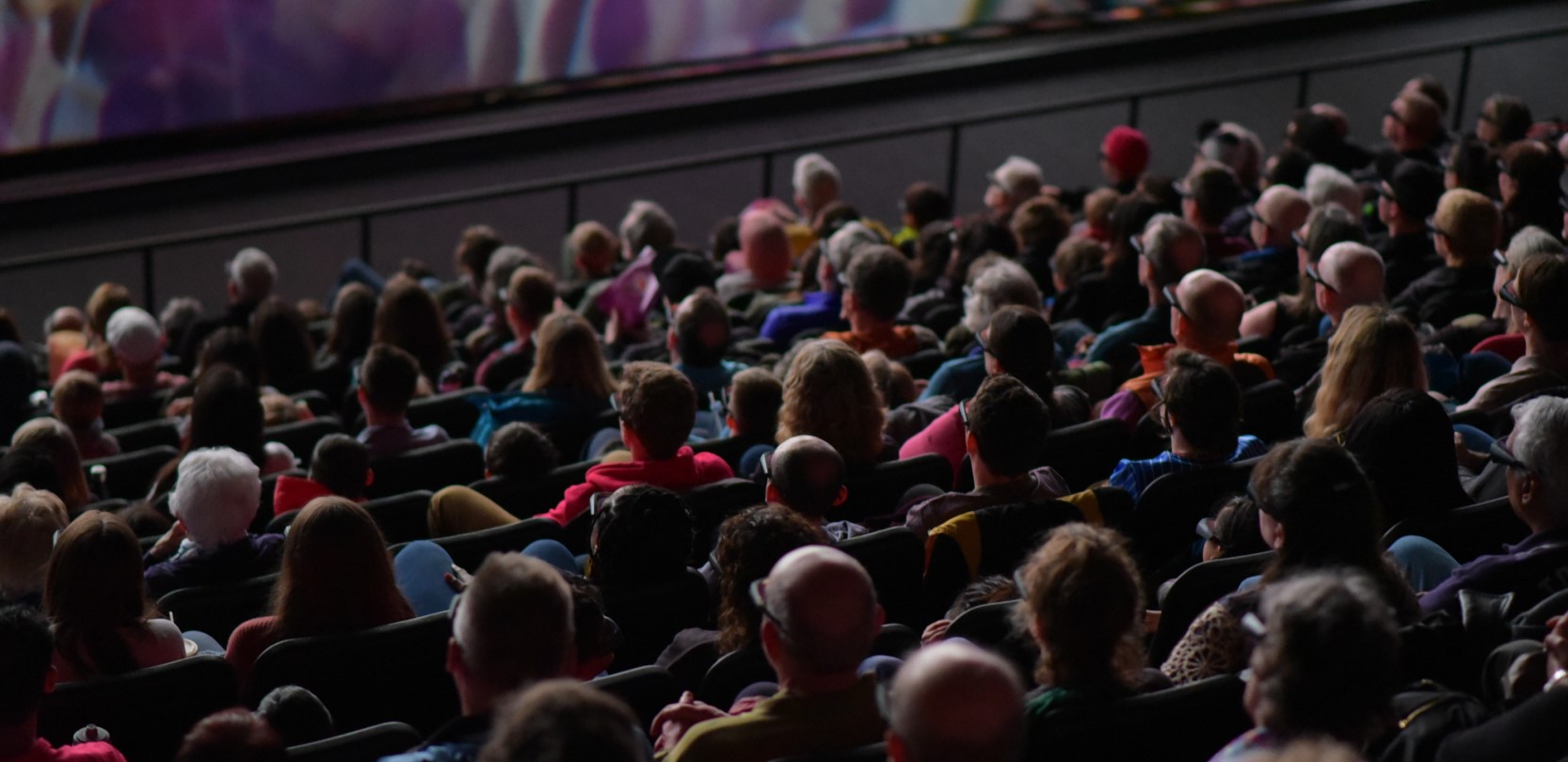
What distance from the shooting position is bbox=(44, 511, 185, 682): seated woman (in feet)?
11.1

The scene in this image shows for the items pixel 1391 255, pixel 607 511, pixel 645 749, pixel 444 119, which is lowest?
pixel 645 749

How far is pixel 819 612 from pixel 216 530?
1.95 m

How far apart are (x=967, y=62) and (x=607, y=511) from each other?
10.6 metres

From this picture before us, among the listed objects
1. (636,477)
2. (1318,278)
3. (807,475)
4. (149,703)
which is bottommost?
(149,703)

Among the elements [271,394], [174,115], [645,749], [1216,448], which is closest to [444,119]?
[174,115]

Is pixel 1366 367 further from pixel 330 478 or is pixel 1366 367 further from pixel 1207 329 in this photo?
pixel 330 478

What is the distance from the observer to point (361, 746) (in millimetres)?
2895

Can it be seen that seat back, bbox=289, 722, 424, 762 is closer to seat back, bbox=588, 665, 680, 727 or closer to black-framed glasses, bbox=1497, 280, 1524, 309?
seat back, bbox=588, 665, 680, 727

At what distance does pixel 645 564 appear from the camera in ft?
11.8

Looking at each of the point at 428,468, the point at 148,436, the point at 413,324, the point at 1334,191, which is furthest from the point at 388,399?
the point at 1334,191

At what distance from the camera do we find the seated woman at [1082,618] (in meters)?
2.82

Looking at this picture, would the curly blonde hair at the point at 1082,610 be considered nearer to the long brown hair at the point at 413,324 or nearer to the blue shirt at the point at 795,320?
the blue shirt at the point at 795,320

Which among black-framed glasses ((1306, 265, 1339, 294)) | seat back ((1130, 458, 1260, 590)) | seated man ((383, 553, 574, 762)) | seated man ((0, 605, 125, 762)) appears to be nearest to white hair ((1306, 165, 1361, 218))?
black-framed glasses ((1306, 265, 1339, 294))

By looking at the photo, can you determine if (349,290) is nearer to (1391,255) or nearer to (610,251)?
(610,251)
